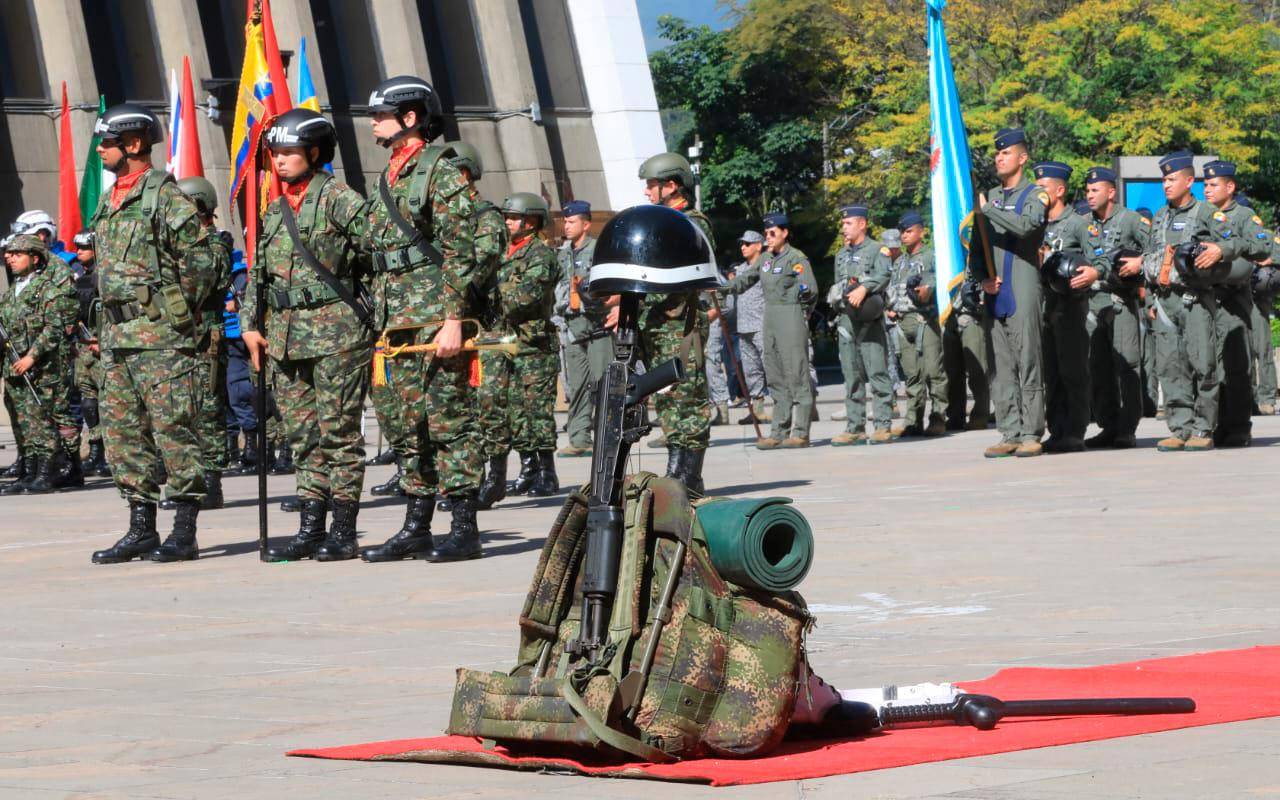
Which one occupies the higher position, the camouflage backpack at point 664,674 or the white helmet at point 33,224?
the white helmet at point 33,224

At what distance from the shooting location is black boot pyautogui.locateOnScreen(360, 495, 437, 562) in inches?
409

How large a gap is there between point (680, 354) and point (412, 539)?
2190mm

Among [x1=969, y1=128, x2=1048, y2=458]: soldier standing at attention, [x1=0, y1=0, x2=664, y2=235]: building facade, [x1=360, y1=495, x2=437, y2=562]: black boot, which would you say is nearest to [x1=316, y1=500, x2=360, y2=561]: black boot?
[x1=360, y1=495, x2=437, y2=562]: black boot

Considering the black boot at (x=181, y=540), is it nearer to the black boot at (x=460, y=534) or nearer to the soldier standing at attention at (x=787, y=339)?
the black boot at (x=460, y=534)

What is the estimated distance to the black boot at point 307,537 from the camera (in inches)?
419

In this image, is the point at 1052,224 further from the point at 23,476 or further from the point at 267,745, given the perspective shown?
the point at 267,745

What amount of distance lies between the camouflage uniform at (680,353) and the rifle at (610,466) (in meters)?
5.82

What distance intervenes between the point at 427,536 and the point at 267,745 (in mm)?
4866

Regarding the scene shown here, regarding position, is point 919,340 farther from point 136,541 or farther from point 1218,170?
point 136,541

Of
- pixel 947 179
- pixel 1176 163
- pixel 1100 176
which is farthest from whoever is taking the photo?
pixel 1100 176

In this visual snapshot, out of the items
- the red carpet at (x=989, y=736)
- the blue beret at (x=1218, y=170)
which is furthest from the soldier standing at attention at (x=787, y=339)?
the red carpet at (x=989, y=736)

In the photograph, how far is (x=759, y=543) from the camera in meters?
5.35

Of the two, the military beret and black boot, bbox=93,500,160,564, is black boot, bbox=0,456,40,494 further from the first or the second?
black boot, bbox=93,500,160,564

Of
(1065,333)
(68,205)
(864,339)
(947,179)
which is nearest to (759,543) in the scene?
(1065,333)
